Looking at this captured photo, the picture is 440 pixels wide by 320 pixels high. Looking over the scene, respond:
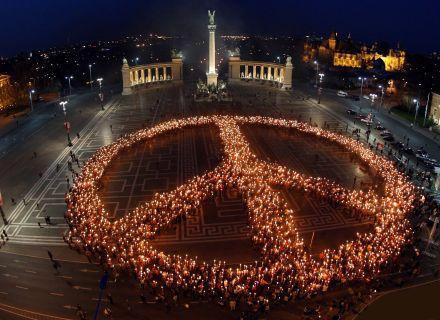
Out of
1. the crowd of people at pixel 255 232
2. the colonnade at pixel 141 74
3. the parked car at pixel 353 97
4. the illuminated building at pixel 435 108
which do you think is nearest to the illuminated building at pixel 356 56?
the parked car at pixel 353 97

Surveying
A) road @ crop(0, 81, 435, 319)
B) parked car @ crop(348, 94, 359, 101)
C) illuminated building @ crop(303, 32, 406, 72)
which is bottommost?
road @ crop(0, 81, 435, 319)

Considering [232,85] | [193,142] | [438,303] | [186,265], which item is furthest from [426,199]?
[232,85]

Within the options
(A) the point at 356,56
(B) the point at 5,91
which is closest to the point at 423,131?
(B) the point at 5,91

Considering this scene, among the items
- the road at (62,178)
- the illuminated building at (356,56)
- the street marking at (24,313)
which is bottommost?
the street marking at (24,313)

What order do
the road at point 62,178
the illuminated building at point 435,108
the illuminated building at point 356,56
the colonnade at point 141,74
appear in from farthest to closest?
the illuminated building at point 356,56
the colonnade at point 141,74
the illuminated building at point 435,108
the road at point 62,178

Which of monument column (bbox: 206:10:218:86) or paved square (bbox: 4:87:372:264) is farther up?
monument column (bbox: 206:10:218:86)

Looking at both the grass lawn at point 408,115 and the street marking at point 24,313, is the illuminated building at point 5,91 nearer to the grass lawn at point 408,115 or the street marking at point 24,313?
the street marking at point 24,313

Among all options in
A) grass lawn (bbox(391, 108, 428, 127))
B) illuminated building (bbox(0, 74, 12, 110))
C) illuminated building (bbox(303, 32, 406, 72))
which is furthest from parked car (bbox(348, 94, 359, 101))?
illuminated building (bbox(0, 74, 12, 110))

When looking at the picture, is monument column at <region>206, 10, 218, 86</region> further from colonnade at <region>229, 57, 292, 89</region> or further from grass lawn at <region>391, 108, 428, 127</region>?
grass lawn at <region>391, 108, 428, 127</region>

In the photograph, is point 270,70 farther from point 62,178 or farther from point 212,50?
point 62,178
